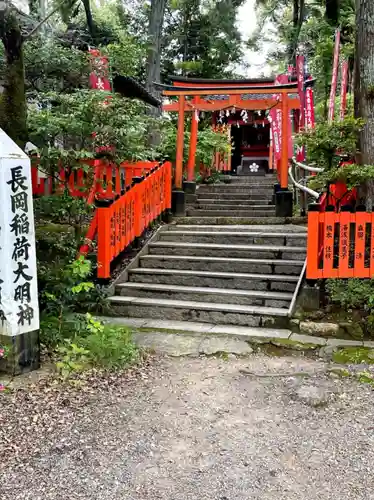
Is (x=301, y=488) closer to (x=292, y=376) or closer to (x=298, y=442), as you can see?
(x=298, y=442)

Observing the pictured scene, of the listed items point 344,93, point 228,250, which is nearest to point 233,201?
point 228,250

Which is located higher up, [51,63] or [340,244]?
[51,63]

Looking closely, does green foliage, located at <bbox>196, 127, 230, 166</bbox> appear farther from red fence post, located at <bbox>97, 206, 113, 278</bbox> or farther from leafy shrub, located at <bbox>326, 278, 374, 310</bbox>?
leafy shrub, located at <bbox>326, 278, 374, 310</bbox>

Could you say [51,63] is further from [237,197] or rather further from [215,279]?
[237,197]

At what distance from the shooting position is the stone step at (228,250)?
7.08 meters

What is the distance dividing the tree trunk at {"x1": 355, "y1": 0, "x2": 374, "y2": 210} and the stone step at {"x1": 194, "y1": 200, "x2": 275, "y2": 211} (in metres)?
3.52

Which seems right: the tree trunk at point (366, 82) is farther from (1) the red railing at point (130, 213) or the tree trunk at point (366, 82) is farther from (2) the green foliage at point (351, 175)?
(1) the red railing at point (130, 213)

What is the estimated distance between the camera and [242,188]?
11914 millimetres

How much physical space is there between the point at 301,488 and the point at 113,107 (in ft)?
17.9

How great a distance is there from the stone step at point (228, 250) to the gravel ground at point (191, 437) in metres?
2.72

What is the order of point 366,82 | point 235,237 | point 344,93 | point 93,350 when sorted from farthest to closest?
point 344,93, point 235,237, point 366,82, point 93,350

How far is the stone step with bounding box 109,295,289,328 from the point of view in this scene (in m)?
5.88

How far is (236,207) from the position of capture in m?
10.2

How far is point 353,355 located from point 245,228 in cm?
372
